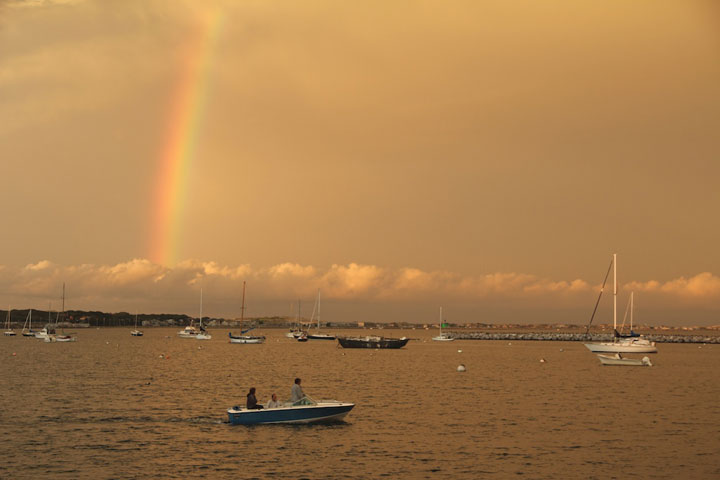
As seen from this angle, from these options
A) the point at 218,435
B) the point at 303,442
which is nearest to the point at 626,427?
the point at 303,442

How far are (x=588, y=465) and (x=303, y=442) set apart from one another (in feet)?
56.9

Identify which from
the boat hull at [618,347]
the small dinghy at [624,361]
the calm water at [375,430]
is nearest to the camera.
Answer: the calm water at [375,430]

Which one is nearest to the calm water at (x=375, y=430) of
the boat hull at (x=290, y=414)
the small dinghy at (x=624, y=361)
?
the boat hull at (x=290, y=414)

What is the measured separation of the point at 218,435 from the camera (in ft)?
165

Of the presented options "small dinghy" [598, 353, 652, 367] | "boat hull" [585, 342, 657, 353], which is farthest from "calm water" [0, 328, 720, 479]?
"boat hull" [585, 342, 657, 353]

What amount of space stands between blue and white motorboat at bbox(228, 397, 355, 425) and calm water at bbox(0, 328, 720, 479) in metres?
0.67

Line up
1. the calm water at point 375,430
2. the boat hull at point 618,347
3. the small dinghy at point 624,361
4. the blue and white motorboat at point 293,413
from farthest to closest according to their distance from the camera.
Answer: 1. the boat hull at point 618,347
2. the small dinghy at point 624,361
3. the blue and white motorboat at point 293,413
4. the calm water at point 375,430

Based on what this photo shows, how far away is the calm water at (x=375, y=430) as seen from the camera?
1608 inches

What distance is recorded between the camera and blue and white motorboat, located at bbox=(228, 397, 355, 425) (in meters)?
52.0

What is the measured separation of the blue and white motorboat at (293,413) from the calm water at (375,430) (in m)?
0.67

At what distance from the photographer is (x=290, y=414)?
5250 cm

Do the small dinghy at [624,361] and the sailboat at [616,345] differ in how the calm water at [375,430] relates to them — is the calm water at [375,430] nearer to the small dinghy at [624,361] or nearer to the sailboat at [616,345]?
the small dinghy at [624,361]

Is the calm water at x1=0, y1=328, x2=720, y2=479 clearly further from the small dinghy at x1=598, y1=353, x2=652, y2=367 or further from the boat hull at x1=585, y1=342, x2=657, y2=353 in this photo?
the boat hull at x1=585, y1=342, x2=657, y2=353

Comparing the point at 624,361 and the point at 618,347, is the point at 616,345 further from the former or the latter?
the point at 624,361
